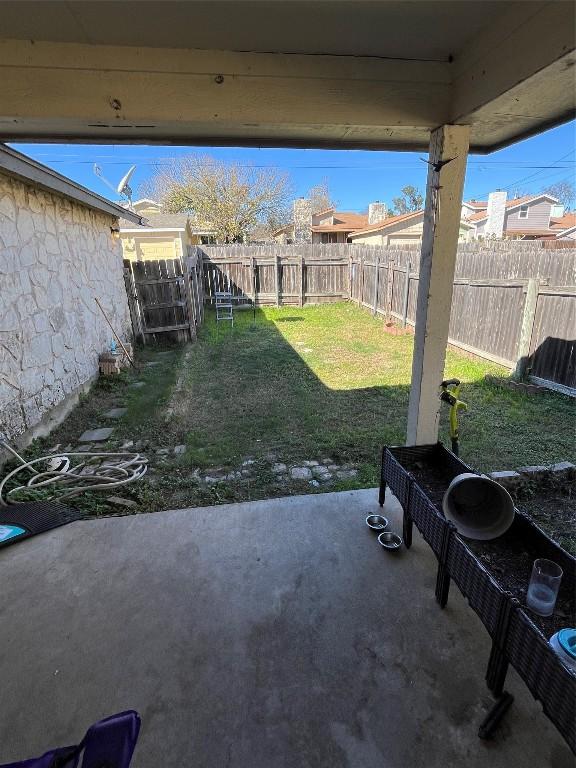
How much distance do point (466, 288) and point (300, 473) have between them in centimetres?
454

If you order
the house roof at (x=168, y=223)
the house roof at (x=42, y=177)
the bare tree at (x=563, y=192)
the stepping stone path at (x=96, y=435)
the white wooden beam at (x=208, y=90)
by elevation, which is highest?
the bare tree at (x=563, y=192)

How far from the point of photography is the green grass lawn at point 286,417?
307cm

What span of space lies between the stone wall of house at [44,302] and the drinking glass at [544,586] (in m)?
3.65

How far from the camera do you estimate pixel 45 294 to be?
13.1 ft

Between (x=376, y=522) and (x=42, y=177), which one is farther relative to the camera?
(x=42, y=177)

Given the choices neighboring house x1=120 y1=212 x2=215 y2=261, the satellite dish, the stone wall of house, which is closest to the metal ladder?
neighboring house x1=120 y1=212 x2=215 y2=261

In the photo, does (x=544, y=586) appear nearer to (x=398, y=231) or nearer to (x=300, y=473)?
(x=300, y=473)

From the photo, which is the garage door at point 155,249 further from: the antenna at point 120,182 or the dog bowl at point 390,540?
the dog bowl at point 390,540

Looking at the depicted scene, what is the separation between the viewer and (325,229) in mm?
24719

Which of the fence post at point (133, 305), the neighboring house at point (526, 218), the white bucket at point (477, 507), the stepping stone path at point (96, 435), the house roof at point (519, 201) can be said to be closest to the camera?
the white bucket at point (477, 507)

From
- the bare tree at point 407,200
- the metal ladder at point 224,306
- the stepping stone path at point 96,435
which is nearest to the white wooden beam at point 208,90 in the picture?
the stepping stone path at point 96,435

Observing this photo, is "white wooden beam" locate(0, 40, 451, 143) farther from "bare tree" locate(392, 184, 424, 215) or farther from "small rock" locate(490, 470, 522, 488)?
"bare tree" locate(392, 184, 424, 215)

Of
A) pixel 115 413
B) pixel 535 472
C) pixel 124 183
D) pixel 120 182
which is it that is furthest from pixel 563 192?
pixel 115 413

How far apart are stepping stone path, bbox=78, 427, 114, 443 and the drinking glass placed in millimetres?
3547
